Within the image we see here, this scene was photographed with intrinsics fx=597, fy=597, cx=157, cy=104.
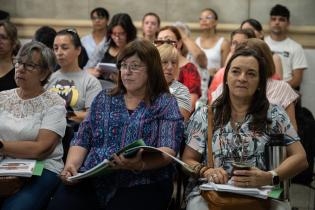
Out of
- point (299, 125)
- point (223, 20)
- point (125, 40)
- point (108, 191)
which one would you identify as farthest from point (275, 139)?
point (223, 20)

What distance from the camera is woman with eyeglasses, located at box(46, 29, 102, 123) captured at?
466cm

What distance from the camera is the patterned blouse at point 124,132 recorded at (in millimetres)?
3260

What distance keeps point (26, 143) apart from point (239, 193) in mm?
1270

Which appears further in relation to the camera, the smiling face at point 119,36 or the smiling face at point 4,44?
the smiling face at point 119,36

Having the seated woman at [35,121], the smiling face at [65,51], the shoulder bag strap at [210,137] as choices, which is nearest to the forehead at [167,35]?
the smiling face at [65,51]

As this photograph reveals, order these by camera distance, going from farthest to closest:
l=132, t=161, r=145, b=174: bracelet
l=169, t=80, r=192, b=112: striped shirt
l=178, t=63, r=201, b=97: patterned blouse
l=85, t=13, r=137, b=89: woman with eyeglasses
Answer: l=85, t=13, r=137, b=89: woman with eyeglasses → l=178, t=63, r=201, b=97: patterned blouse → l=169, t=80, r=192, b=112: striped shirt → l=132, t=161, r=145, b=174: bracelet

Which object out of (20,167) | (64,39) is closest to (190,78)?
(64,39)

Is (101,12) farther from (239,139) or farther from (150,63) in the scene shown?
(239,139)

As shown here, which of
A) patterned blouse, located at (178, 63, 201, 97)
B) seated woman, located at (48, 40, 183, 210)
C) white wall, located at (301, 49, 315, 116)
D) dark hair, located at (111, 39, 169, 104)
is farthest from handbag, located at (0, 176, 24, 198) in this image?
white wall, located at (301, 49, 315, 116)

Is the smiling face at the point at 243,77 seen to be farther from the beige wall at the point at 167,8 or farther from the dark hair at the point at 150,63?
Answer: the beige wall at the point at 167,8

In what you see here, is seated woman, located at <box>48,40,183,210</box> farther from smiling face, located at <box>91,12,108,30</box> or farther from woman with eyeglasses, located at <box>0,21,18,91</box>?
smiling face, located at <box>91,12,108,30</box>

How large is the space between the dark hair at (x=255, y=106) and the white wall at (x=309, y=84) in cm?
403

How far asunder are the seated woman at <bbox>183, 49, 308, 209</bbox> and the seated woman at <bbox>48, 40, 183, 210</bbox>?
0.45 feet

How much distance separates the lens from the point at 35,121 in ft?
11.5
